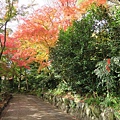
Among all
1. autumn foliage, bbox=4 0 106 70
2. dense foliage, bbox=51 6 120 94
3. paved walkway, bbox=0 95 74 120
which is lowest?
paved walkway, bbox=0 95 74 120

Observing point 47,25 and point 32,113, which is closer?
point 32,113

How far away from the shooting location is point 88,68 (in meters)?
8.34

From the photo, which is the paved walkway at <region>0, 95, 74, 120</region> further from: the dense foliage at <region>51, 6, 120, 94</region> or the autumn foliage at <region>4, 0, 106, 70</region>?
the autumn foliage at <region>4, 0, 106, 70</region>

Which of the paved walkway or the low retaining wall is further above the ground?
the low retaining wall

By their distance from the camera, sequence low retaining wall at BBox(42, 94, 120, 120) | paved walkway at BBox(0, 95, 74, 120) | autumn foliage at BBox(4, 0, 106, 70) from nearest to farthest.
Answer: low retaining wall at BBox(42, 94, 120, 120) < paved walkway at BBox(0, 95, 74, 120) < autumn foliage at BBox(4, 0, 106, 70)

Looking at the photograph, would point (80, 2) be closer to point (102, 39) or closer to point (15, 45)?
point (102, 39)

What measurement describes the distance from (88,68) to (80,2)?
477 centimetres

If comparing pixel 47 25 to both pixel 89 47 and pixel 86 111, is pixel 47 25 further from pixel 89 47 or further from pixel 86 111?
pixel 86 111

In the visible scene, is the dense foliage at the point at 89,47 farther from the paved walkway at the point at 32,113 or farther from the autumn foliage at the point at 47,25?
the autumn foliage at the point at 47,25

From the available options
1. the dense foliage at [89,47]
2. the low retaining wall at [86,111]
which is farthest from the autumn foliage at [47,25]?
the low retaining wall at [86,111]

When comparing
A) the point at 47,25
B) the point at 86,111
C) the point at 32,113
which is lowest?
the point at 32,113

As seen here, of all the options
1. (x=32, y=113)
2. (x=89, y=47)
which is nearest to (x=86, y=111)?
(x=89, y=47)

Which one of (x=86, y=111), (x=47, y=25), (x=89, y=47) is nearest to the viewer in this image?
(x=86, y=111)

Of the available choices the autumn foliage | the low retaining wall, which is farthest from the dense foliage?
→ the autumn foliage
